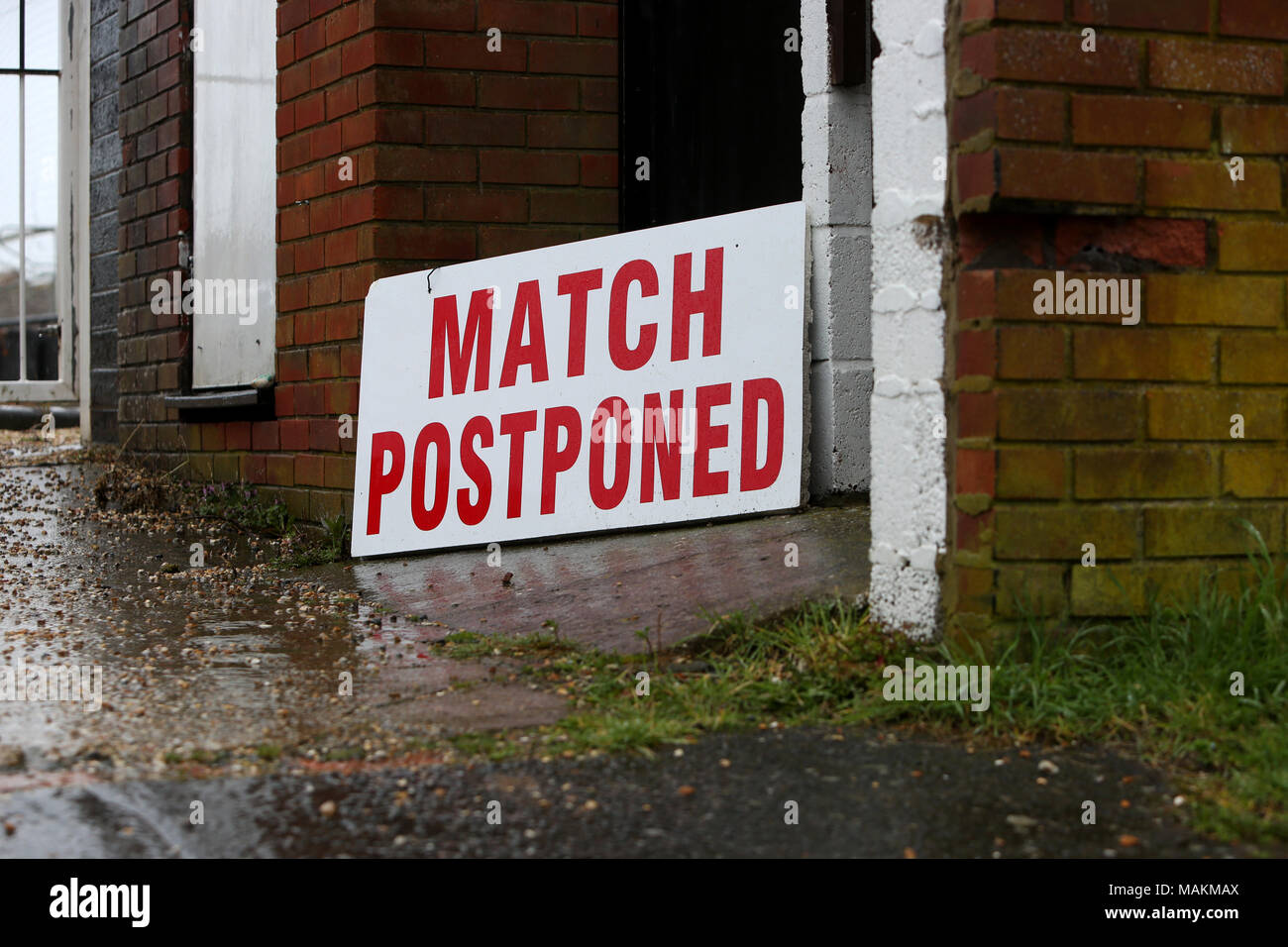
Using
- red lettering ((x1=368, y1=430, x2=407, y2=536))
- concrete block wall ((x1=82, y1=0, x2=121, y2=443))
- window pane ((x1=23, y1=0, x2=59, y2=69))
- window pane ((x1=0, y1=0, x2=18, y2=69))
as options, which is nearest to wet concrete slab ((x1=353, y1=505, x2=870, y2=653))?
red lettering ((x1=368, y1=430, x2=407, y2=536))

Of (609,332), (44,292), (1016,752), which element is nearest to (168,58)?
(44,292)

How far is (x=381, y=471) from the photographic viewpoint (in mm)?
5180

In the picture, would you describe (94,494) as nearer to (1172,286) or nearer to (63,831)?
(63,831)

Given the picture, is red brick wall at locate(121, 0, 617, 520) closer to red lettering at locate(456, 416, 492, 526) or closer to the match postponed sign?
the match postponed sign

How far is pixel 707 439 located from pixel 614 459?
1.17ft

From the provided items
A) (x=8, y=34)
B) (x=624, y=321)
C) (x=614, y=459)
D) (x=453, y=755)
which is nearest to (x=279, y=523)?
(x=614, y=459)

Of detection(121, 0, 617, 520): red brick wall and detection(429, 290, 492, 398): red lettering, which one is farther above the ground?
detection(121, 0, 617, 520): red brick wall

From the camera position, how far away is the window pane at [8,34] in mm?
8609

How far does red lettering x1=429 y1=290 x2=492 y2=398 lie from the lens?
503 cm

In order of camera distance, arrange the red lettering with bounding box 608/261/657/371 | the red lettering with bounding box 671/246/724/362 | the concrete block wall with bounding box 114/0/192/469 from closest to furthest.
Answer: the red lettering with bounding box 671/246/724/362
the red lettering with bounding box 608/261/657/371
the concrete block wall with bounding box 114/0/192/469

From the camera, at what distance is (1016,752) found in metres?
2.65

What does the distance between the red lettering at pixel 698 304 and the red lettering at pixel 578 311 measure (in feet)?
1.07

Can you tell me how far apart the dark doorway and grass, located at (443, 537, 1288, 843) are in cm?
278

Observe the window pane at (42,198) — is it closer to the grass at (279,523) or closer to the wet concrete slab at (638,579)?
the grass at (279,523)
